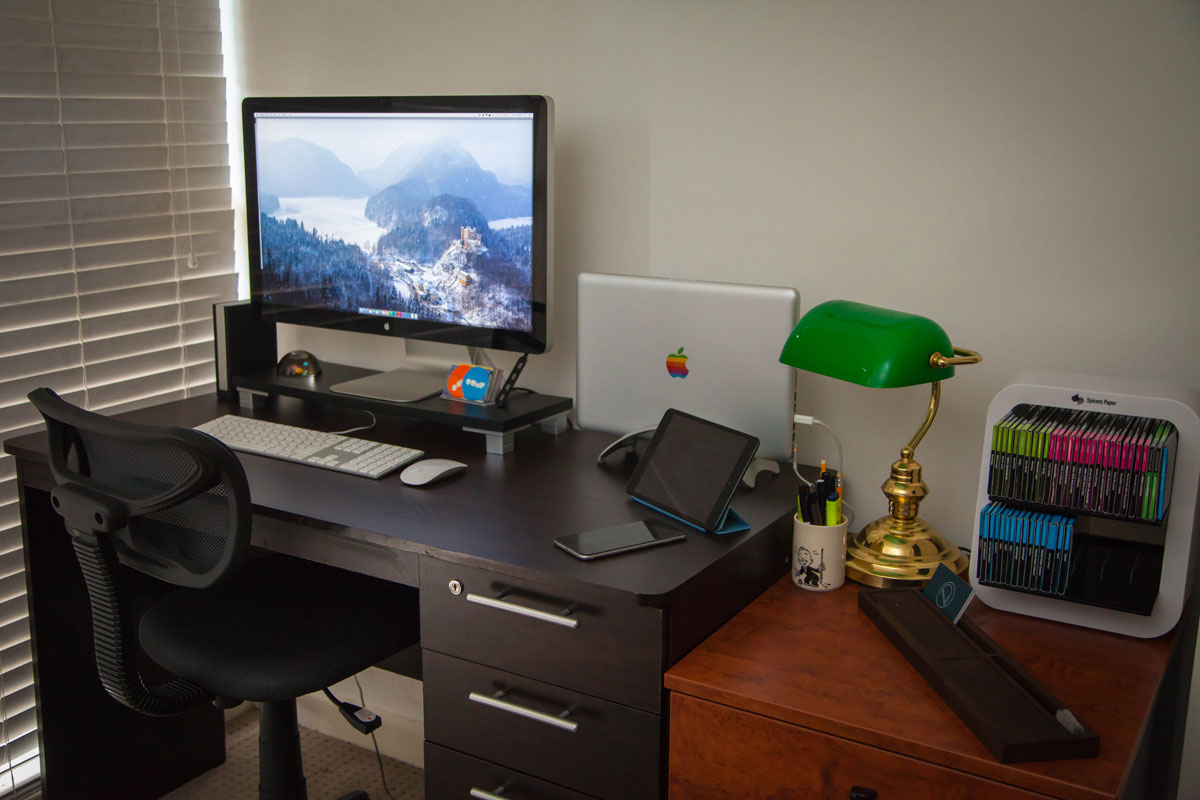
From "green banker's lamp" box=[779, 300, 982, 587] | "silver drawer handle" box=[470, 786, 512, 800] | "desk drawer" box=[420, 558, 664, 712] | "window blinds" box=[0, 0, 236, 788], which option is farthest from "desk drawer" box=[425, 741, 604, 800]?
"window blinds" box=[0, 0, 236, 788]

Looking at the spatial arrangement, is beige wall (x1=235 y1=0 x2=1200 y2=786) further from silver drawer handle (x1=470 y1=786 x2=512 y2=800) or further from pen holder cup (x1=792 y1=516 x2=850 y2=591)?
silver drawer handle (x1=470 y1=786 x2=512 y2=800)

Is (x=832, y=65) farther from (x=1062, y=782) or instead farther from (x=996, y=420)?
(x=1062, y=782)

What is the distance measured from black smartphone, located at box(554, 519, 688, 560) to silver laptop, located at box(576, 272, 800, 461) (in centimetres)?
32

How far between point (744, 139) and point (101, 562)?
1.22 m

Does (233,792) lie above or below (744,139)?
below

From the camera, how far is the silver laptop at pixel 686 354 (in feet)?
5.37

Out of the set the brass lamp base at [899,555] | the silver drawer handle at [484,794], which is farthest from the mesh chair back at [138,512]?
the brass lamp base at [899,555]

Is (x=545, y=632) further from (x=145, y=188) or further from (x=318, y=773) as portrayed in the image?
(x=145, y=188)

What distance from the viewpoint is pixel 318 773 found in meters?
2.32

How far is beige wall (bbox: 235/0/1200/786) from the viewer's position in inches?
58.8

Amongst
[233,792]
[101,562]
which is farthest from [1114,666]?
[233,792]

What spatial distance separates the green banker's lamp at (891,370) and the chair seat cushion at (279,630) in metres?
0.73

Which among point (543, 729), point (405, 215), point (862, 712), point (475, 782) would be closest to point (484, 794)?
point (475, 782)

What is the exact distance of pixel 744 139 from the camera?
1.79 m
